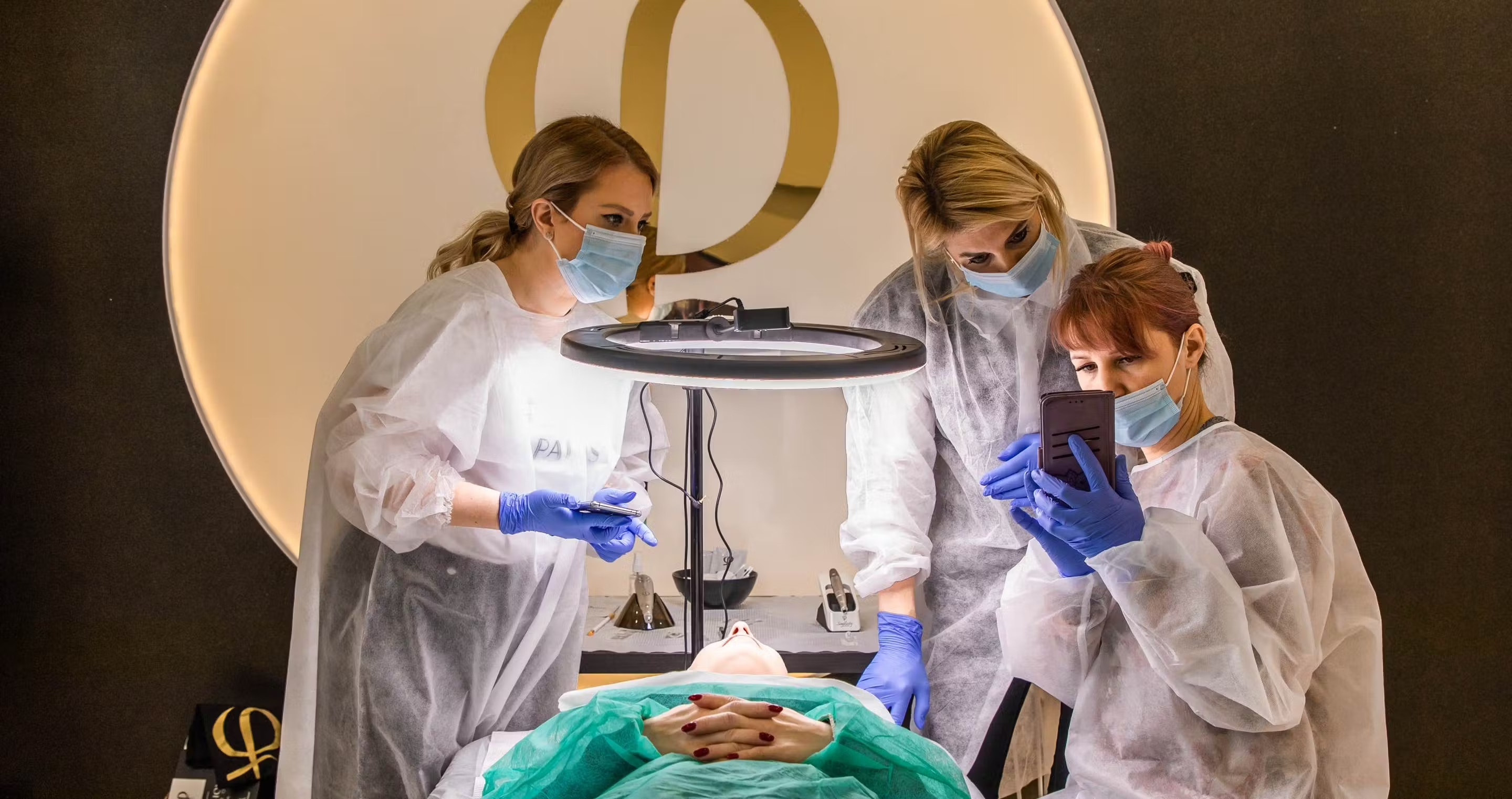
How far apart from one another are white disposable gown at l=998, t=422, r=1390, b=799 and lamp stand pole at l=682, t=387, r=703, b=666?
0.58 m

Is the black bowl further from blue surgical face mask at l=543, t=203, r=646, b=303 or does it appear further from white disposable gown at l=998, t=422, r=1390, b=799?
white disposable gown at l=998, t=422, r=1390, b=799

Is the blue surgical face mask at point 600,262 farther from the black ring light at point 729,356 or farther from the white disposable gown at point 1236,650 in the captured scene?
the white disposable gown at point 1236,650

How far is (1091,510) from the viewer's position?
1.42 m

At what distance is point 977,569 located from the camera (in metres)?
1.93

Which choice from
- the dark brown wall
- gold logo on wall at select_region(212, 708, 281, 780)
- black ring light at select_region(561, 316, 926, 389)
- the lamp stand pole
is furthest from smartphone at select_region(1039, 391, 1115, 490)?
gold logo on wall at select_region(212, 708, 281, 780)

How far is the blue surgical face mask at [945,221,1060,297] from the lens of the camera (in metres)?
1.79

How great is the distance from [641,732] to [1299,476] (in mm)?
1048

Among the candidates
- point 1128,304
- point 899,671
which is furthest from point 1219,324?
point 899,671

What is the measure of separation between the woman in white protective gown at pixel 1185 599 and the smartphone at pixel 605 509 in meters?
0.62

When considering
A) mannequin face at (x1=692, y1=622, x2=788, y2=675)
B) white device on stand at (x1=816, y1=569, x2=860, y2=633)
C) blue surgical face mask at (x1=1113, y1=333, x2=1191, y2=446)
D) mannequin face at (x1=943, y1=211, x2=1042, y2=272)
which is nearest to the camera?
blue surgical face mask at (x1=1113, y1=333, x2=1191, y2=446)

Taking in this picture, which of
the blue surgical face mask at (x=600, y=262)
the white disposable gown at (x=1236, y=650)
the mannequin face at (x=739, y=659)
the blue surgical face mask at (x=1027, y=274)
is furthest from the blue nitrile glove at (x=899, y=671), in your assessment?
the blue surgical face mask at (x=600, y=262)

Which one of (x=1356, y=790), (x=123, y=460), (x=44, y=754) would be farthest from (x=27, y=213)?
(x=1356, y=790)

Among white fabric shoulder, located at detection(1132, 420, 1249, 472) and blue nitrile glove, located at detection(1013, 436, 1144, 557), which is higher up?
white fabric shoulder, located at detection(1132, 420, 1249, 472)

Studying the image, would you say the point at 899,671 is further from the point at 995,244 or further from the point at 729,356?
the point at 729,356
